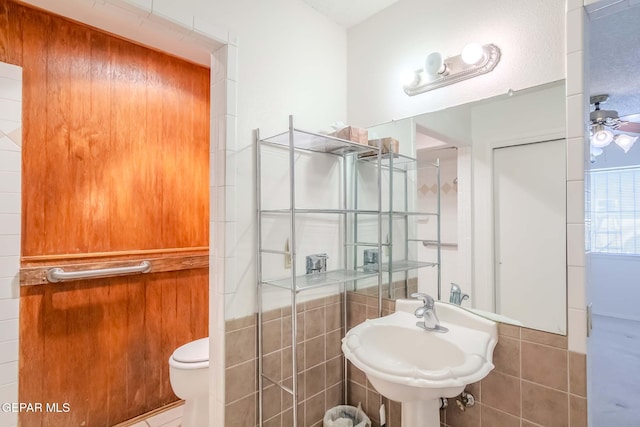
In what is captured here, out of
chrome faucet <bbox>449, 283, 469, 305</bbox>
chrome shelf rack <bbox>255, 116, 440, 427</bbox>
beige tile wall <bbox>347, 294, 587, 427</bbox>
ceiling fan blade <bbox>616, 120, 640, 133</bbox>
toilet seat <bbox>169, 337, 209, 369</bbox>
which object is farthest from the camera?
ceiling fan blade <bbox>616, 120, 640, 133</bbox>

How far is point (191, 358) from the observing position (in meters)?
1.76

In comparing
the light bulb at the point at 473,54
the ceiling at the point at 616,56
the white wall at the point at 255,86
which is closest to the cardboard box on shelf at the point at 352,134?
the white wall at the point at 255,86

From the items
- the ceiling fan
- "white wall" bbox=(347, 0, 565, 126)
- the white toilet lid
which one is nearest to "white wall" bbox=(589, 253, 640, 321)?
the ceiling fan

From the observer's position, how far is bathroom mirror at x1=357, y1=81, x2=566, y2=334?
3.95 ft

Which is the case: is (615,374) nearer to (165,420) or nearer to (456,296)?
(456,296)

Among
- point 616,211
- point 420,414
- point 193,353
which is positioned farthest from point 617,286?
point 193,353

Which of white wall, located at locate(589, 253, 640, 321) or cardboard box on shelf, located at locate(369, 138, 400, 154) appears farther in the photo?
white wall, located at locate(589, 253, 640, 321)

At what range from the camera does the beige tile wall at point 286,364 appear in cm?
136

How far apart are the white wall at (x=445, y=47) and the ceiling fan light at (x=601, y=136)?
6.82 feet

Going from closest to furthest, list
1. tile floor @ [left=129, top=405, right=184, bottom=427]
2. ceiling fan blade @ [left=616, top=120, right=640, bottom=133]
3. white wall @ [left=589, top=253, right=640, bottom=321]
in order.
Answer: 1. tile floor @ [left=129, top=405, right=184, bottom=427]
2. ceiling fan blade @ [left=616, top=120, right=640, bottom=133]
3. white wall @ [left=589, top=253, right=640, bottom=321]

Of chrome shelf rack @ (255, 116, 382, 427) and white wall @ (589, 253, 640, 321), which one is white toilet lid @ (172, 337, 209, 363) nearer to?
chrome shelf rack @ (255, 116, 382, 427)

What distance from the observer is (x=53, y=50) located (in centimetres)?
171

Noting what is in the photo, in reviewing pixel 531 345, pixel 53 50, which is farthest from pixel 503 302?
pixel 53 50

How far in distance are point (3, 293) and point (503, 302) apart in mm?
2388
